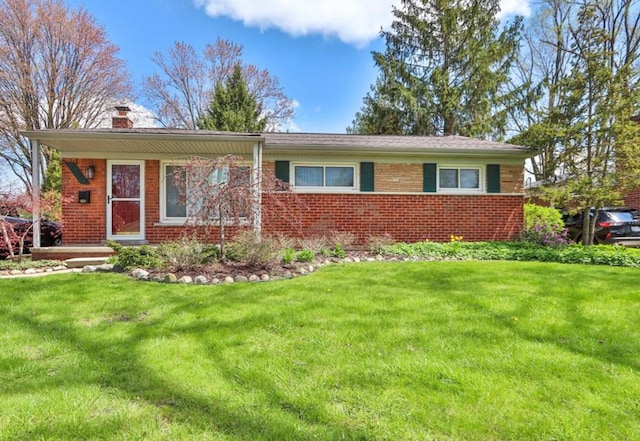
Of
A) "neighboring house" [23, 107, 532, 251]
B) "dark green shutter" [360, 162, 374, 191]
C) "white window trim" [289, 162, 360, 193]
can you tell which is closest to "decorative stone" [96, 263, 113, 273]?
"neighboring house" [23, 107, 532, 251]

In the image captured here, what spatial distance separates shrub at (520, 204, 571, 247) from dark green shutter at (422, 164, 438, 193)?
9.38 ft

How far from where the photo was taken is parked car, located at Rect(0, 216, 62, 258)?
8062 mm

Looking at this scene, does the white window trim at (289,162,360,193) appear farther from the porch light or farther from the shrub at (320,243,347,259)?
the porch light

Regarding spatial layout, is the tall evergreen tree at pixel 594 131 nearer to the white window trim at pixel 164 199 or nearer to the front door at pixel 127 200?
the white window trim at pixel 164 199

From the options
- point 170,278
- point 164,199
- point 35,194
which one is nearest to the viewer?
point 170,278

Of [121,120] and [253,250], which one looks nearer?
[253,250]

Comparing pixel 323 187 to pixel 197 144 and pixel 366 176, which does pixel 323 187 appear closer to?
pixel 366 176

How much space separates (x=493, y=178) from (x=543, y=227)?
1.84 m

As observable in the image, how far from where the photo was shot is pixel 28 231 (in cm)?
842

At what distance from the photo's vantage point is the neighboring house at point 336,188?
9148 millimetres

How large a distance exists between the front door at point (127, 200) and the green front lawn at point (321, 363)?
186 inches

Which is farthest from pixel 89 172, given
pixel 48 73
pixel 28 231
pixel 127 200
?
pixel 48 73

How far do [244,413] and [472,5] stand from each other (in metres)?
23.1

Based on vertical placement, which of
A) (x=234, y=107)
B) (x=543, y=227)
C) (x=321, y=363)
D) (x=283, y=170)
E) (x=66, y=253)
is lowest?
(x=321, y=363)
